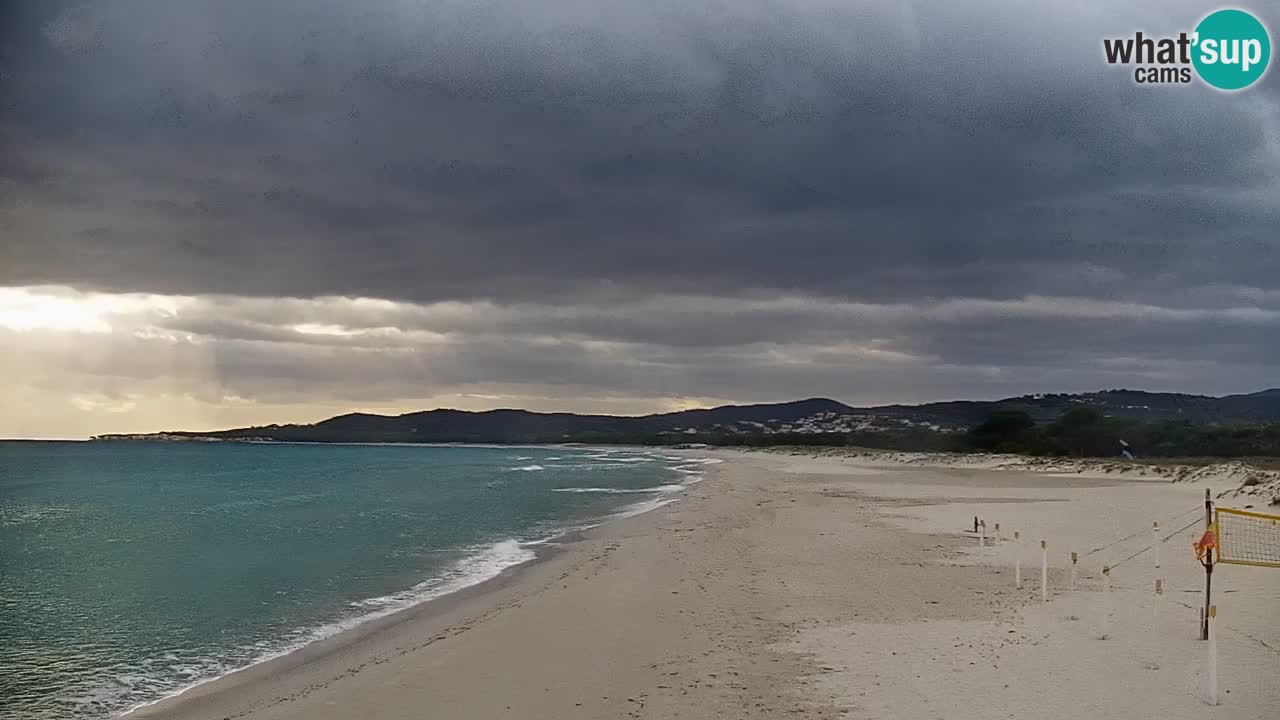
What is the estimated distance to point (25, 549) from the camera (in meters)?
31.1

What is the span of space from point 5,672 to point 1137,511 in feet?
97.8

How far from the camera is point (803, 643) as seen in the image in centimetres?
1259

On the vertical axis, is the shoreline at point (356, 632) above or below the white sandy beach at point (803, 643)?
below

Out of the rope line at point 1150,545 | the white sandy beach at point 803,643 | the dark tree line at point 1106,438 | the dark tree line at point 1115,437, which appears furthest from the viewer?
the dark tree line at point 1106,438

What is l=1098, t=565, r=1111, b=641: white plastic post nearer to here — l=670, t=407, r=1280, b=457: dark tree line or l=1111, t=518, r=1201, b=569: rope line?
l=1111, t=518, r=1201, b=569: rope line

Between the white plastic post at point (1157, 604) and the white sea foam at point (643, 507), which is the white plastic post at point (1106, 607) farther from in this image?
the white sea foam at point (643, 507)

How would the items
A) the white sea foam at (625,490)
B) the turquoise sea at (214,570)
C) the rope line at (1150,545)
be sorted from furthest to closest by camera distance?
the white sea foam at (625,490), the rope line at (1150,545), the turquoise sea at (214,570)

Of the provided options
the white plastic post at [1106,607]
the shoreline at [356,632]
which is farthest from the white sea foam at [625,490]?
the white plastic post at [1106,607]

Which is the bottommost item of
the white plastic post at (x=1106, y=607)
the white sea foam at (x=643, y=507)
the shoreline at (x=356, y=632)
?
the white sea foam at (x=643, y=507)

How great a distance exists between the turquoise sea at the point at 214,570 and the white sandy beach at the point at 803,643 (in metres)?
1.55

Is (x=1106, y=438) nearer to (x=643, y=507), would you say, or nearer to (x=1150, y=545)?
(x=643, y=507)

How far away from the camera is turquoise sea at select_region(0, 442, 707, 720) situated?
14055 millimetres

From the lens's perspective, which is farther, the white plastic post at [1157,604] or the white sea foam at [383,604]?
the white sea foam at [383,604]

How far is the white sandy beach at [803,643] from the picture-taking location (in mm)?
10070
